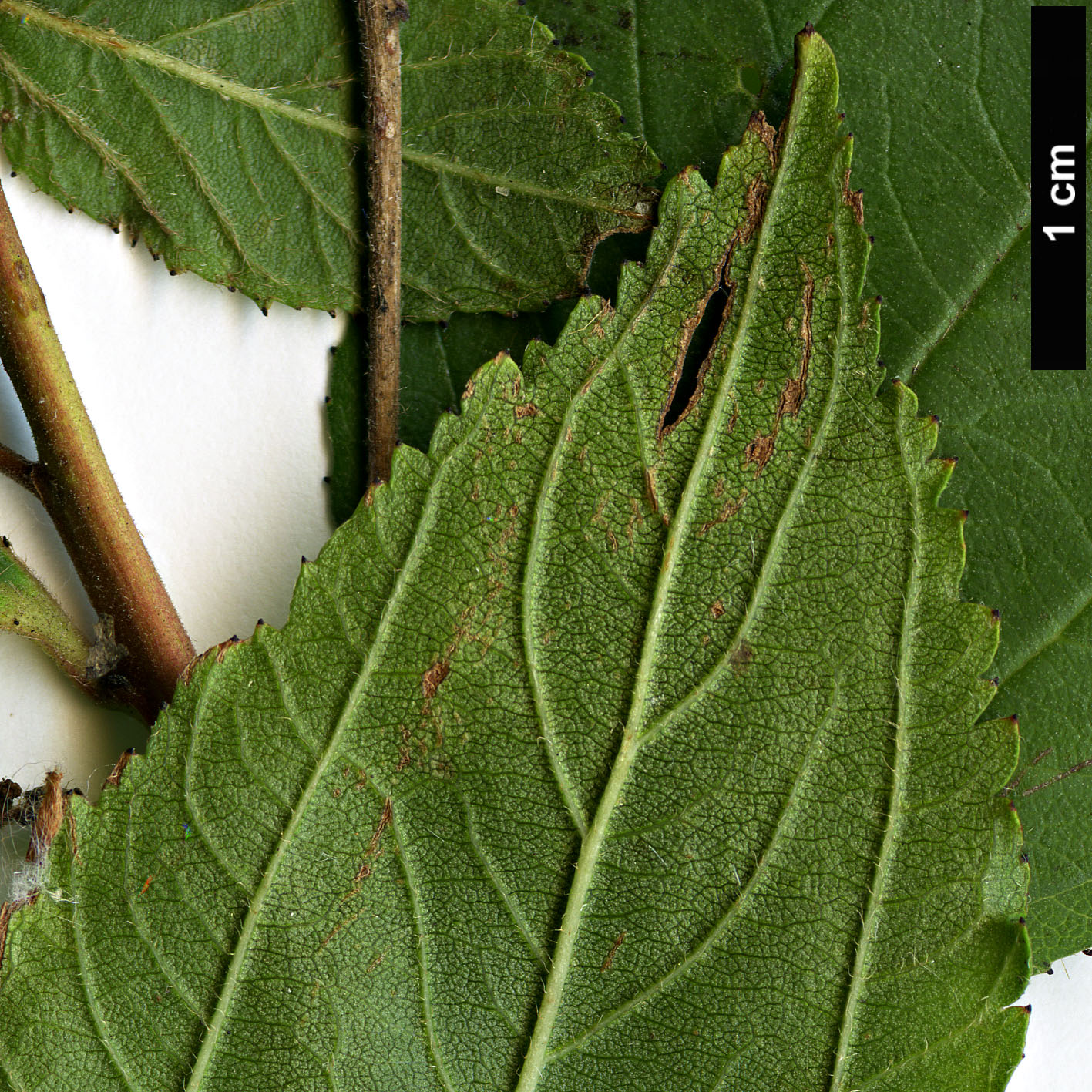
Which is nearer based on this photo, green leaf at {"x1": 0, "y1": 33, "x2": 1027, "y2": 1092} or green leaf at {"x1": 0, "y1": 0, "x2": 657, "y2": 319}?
green leaf at {"x1": 0, "y1": 33, "x2": 1027, "y2": 1092}

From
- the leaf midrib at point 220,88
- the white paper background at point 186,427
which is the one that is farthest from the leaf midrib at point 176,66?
the white paper background at point 186,427

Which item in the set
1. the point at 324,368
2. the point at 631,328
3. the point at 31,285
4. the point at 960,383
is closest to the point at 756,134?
the point at 631,328

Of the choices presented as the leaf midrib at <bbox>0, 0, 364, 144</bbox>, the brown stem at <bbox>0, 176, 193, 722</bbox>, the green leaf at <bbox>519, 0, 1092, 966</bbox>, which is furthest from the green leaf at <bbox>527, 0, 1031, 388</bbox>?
the brown stem at <bbox>0, 176, 193, 722</bbox>

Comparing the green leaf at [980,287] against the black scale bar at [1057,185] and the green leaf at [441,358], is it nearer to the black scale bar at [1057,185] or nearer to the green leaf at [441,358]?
the black scale bar at [1057,185]

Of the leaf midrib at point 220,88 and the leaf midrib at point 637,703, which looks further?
the leaf midrib at point 220,88

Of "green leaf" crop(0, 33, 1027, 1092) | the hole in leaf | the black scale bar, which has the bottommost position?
"green leaf" crop(0, 33, 1027, 1092)

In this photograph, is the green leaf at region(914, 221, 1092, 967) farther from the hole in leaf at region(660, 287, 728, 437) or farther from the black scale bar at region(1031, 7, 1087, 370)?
the hole in leaf at region(660, 287, 728, 437)

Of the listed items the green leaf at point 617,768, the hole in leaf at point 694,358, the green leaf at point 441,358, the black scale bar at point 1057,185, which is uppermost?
the black scale bar at point 1057,185
